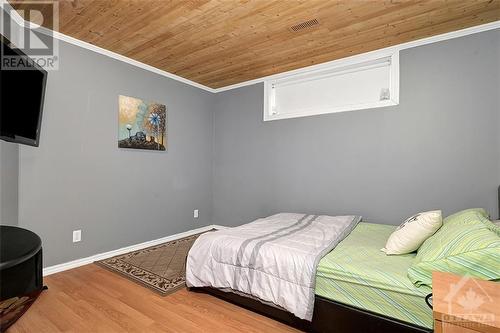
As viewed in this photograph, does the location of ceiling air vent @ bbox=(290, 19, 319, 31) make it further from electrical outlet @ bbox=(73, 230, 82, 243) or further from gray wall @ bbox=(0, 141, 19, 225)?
electrical outlet @ bbox=(73, 230, 82, 243)

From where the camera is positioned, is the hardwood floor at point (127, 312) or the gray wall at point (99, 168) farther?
the gray wall at point (99, 168)

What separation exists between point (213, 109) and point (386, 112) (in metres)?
2.85

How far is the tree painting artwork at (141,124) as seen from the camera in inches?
131

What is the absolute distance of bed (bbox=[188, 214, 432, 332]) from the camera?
147 cm

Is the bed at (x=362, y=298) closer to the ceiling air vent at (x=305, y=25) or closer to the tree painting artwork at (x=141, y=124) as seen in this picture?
the ceiling air vent at (x=305, y=25)

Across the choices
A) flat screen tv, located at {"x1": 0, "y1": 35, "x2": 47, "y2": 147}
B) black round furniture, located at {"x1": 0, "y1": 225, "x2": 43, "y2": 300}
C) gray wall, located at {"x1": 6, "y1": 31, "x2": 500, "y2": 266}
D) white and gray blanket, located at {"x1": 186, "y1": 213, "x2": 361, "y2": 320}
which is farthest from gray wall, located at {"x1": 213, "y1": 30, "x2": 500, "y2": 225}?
black round furniture, located at {"x1": 0, "y1": 225, "x2": 43, "y2": 300}

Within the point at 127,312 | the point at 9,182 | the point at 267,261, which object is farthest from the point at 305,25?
the point at 9,182

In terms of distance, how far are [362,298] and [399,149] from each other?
2.06 metres

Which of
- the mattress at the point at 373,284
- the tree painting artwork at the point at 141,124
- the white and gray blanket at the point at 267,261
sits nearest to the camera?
the mattress at the point at 373,284

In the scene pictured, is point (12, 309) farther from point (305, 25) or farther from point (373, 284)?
point (305, 25)

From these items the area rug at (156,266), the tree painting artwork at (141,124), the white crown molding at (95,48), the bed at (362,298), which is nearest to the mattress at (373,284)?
the bed at (362,298)

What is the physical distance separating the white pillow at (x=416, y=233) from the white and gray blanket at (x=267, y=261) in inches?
18.5

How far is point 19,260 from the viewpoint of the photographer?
0.93 metres

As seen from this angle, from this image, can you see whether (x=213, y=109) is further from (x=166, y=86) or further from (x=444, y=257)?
A: (x=444, y=257)
